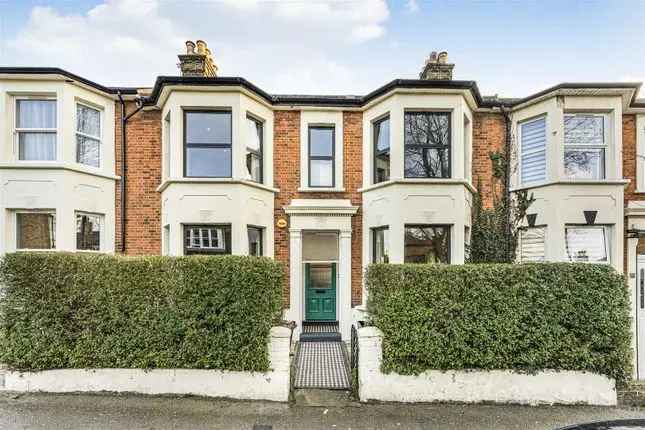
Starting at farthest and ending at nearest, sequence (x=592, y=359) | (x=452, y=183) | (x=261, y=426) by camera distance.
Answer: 1. (x=452, y=183)
2. (x=592, y=359)
3. (x=261, y=426)

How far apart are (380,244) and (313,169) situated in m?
2.75

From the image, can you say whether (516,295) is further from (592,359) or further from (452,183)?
(452,183)

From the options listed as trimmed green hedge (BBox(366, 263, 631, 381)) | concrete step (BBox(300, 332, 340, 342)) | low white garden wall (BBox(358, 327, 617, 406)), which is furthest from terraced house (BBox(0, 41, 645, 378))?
low white garden wall (BBox(358, 327, 617, 406))

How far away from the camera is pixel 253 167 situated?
8430 mm

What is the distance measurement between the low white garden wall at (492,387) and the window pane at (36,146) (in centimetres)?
864

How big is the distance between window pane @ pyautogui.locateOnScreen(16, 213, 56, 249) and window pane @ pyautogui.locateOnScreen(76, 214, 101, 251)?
1.57 ft

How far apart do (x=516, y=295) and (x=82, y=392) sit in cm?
712

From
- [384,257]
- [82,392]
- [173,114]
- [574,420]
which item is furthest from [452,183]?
[82,392]

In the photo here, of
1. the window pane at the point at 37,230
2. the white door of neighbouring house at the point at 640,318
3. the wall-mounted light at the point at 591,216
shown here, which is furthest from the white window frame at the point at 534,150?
the window pane at the point at 37,230

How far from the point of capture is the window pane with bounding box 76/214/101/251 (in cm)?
799

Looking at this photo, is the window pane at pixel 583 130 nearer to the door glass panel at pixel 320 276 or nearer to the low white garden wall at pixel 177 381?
the door glass panel at pixel 320 276

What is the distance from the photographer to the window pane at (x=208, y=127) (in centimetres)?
788

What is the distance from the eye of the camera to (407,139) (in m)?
7.87

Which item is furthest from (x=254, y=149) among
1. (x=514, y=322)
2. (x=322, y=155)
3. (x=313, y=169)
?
(x=514, y=322)
